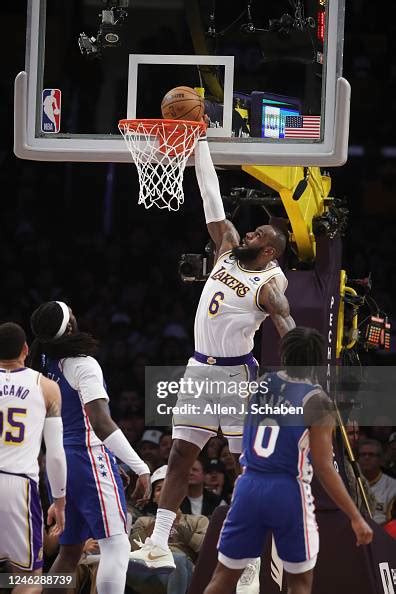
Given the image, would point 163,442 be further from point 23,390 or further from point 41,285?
point 41,285

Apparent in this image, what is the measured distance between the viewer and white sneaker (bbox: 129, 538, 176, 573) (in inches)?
294

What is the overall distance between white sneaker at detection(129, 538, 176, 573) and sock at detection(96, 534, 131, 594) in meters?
0.50

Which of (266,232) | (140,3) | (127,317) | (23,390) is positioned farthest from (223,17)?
(23,390)

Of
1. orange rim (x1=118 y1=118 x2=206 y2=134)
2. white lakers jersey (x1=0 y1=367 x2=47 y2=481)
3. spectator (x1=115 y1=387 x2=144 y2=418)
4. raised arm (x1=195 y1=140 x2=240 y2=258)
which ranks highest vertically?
orange rim (x1=118 y1=118 x2=206 y2=134)

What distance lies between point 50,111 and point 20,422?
80.7 inches

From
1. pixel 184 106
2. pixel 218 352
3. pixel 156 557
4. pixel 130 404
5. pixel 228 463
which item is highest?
pixel 184 106

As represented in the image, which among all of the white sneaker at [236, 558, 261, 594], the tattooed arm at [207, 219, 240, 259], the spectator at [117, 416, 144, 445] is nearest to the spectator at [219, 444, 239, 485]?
the spectator at [117, 416, 144, 445]

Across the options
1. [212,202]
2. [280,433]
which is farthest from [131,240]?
[280,433]

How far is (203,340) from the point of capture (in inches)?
299

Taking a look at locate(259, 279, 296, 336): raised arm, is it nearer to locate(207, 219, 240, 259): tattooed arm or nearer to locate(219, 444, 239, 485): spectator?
locate(207, 219, 240, 259): tattooed arm

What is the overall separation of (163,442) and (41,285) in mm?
3988

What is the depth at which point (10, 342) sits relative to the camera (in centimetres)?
685

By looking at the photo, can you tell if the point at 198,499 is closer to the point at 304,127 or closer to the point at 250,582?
the point at 250,582

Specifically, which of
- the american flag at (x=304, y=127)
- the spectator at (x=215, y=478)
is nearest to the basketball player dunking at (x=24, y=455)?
the american flag at (x=304, y=127)
